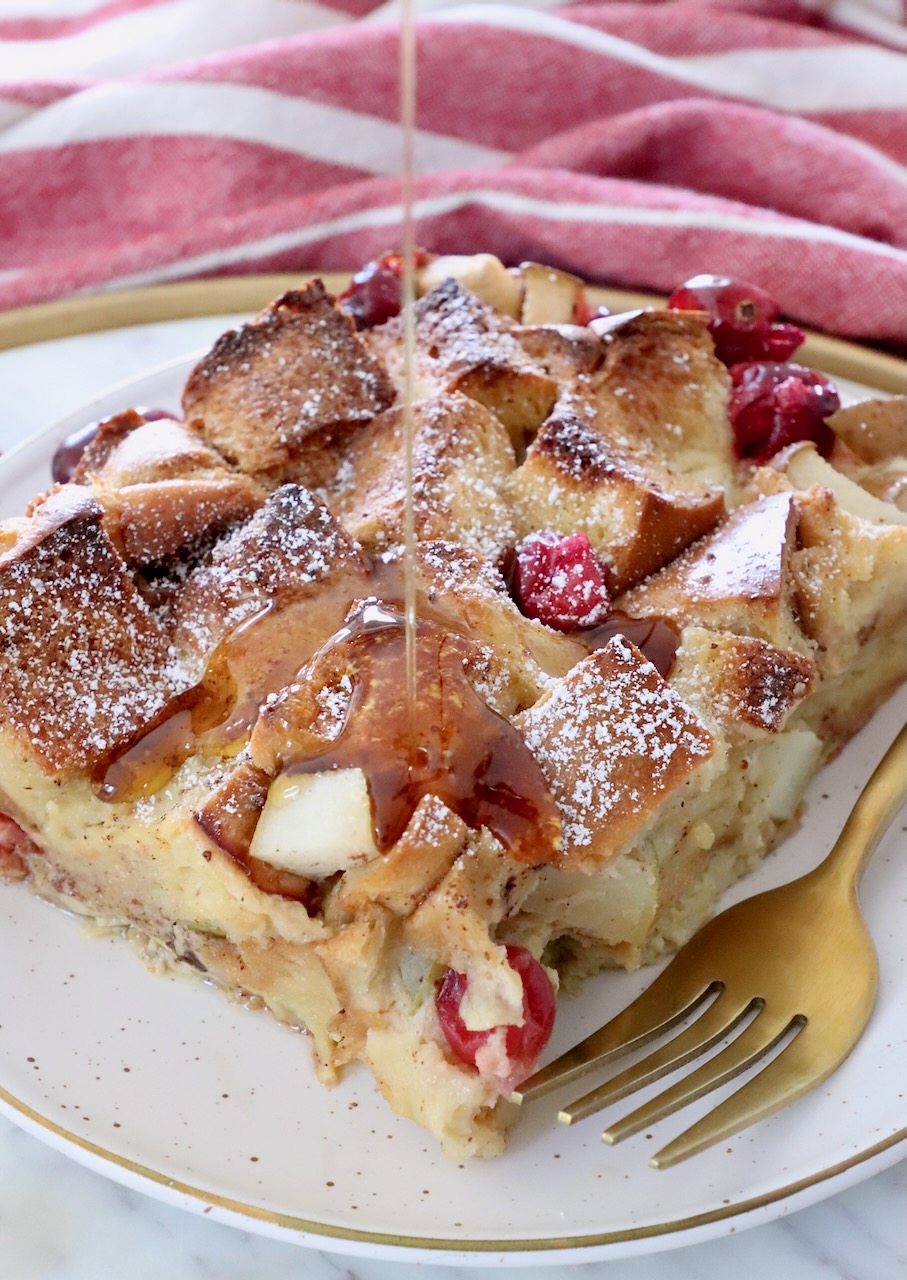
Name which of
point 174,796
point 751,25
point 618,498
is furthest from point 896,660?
point 751,25

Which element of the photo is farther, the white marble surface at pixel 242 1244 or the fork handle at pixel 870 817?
the fork handle at pixel 870 817

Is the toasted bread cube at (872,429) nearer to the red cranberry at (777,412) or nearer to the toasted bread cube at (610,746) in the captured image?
the red cranberry at (777,412)

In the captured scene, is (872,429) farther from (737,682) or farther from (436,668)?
(436,668)

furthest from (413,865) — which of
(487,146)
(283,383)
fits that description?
(487,146)

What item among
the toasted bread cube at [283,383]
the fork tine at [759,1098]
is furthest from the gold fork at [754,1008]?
the toasted bread cube at [283,383]

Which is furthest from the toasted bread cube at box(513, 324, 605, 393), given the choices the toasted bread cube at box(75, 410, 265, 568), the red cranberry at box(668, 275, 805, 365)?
the toasted bread cube at box(75, 410, 265, 568)

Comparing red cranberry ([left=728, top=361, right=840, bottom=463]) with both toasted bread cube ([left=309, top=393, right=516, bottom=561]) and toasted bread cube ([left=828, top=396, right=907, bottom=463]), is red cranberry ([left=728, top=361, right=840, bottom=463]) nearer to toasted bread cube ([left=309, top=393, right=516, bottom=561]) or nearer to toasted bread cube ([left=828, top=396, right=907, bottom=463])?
toasted bread cube ([left=828, top=396, right=907, bottom=463])

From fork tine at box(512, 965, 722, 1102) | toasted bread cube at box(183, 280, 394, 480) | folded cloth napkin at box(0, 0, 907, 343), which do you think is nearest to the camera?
fork tine at box(512, 965, 722, 1102)
